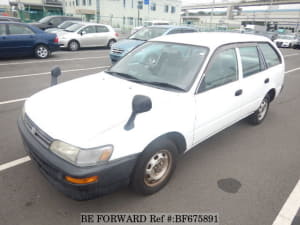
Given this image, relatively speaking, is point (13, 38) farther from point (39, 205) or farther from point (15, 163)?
point (39, 205)

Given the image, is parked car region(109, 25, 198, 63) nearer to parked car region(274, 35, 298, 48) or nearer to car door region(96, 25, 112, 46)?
car door region(96, 25, 112, 46)

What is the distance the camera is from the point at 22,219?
2215 millimetres

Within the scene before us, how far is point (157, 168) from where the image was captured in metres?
2.56

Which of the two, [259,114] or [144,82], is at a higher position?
[144,82]

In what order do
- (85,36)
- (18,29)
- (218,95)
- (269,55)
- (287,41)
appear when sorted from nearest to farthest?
1. (218,95)
2. (269,55)
3. (18,29)
4. (85,36)
5. (287,41)

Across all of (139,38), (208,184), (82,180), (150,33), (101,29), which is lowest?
(208,184)

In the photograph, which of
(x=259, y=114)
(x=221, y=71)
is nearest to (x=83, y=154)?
(x=221, y=71)

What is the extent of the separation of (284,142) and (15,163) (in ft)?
13.7

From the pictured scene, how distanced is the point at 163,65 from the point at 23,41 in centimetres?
856

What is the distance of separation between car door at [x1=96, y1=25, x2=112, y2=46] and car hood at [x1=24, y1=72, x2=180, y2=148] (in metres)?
11.7

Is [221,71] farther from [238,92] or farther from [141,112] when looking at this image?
[141,112]

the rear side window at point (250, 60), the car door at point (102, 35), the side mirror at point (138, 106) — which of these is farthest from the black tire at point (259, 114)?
the car door at point (102, 35)

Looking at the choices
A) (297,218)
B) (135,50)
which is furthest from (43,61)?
(297,218)

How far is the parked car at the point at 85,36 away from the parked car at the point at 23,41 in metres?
2.45
